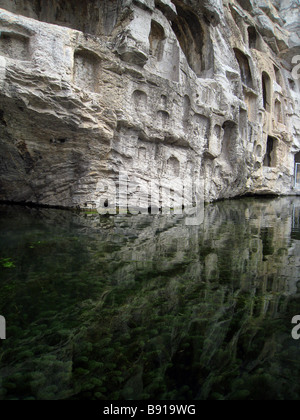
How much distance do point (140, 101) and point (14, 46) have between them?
136 inches

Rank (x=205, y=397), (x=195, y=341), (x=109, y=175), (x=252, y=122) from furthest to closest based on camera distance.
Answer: (x=252, y=122), (x=109, y=175), (x=195, y=341), (x=205, y=397)

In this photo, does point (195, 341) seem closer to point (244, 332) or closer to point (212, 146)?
point (244, 332)

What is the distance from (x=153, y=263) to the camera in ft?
12.0

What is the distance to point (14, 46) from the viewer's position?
6594 mm

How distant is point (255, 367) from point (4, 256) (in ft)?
9.90

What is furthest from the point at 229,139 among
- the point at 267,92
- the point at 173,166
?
the point at 267,92

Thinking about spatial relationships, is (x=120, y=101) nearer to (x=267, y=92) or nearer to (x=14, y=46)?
(x=14, y=46)

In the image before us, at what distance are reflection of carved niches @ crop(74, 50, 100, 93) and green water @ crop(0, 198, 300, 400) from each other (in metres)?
4.82

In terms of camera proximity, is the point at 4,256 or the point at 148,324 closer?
the point at 148,324

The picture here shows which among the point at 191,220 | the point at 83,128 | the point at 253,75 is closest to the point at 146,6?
the point at 83,128

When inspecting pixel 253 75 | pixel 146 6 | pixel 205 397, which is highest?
pixel 253 75

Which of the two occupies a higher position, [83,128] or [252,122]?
[252,122]

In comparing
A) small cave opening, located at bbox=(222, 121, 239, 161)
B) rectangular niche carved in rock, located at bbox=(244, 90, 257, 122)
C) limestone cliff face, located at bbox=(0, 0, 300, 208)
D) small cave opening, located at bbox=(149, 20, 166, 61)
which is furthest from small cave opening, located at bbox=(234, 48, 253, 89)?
small cave opening, located at bbox=(149, 20, 166, 61)

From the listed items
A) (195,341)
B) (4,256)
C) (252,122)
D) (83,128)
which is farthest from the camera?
(252,122)
